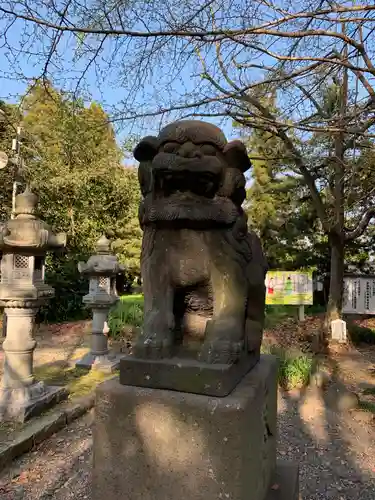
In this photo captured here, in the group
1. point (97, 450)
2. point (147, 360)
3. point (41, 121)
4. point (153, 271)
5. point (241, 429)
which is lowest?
point (97, 450)

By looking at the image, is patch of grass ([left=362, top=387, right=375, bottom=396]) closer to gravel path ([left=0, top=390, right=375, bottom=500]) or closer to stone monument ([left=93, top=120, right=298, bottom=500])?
gravel path ([left=0, top=390, right=375, bottom=500])

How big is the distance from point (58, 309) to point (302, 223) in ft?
27.9

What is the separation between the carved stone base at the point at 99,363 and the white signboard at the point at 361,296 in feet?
22.5

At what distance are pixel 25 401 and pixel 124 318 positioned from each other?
17.9 feet

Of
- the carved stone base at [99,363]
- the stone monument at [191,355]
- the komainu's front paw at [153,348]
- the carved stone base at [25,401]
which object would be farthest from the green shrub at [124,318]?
the komainu's front paw at [153,348]

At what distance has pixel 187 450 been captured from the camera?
5.27ft

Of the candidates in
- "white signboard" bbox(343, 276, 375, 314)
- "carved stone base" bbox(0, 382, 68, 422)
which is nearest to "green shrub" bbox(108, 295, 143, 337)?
"carved stone base" bbox(0, 382, 68, 422)

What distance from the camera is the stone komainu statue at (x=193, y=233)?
179cm

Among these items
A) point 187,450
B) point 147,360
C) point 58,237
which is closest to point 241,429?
point 187,450

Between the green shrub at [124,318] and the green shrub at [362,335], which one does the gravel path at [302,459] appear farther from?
the green shrub at [362,335]

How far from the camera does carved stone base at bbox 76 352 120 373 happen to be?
6160 mm

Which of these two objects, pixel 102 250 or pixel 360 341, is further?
pixel 360 341

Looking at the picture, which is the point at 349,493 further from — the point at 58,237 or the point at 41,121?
the point at 41,121

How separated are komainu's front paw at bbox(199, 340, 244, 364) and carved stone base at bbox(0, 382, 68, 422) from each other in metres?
3.06
